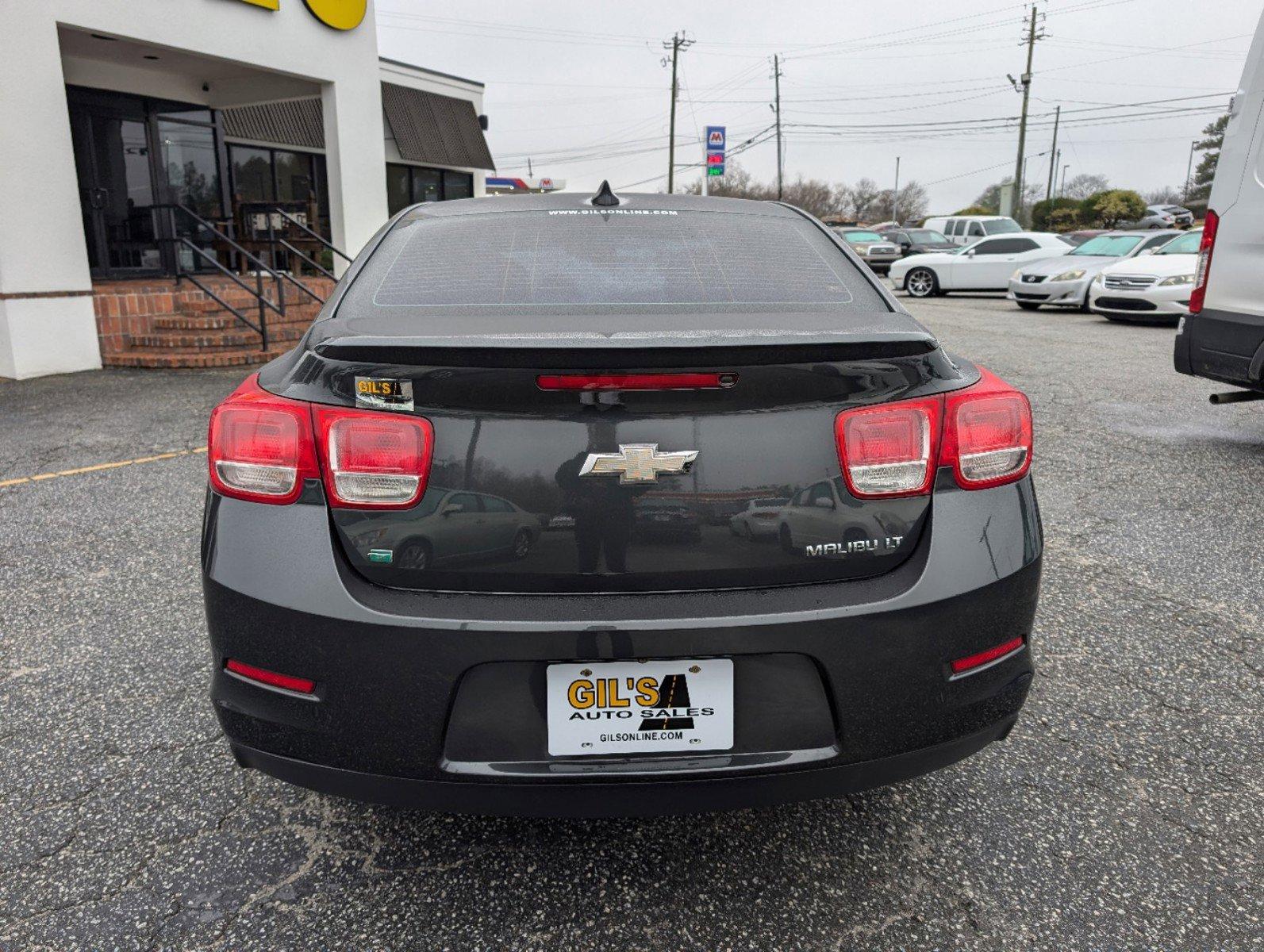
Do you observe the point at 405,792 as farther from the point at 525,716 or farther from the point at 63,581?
the point at 63,581

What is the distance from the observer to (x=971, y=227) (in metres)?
28.1

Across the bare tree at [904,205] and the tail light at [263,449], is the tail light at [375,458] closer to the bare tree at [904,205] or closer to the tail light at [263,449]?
the tail light at [263,449]

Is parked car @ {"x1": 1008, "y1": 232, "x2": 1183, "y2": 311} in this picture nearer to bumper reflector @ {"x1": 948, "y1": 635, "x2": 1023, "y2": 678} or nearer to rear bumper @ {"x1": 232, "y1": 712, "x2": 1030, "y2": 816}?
bumper reflector @ {"x1": 948, "y1": 635, "x2": 1023, "y2": 678}

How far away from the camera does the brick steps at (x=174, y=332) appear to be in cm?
1038

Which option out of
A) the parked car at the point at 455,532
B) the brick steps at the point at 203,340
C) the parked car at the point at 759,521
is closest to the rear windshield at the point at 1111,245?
the brick steps at the point at 203,340

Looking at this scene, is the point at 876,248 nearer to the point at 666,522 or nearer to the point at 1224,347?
the point at 1224,347

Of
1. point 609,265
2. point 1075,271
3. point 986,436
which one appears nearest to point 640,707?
point 986,436

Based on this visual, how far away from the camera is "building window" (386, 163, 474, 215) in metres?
23.4

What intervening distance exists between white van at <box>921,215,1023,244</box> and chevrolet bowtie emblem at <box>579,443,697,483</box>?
26465mm

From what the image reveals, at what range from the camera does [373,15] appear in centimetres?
1341

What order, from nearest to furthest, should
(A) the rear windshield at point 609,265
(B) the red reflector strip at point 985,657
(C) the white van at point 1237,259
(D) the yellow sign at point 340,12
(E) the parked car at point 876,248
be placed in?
(B) the red reflector strip at point 985,657
(A) the rear windshield at point 609,265
(C) the white van at point 1237,259
(D) the yellow sign at point 340,12
(E) the parked car at point 876,248

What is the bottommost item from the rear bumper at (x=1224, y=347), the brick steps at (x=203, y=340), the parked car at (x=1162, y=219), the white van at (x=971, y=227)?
the brick steps at (x=203, y=340)

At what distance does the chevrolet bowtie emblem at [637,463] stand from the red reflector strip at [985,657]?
67cm

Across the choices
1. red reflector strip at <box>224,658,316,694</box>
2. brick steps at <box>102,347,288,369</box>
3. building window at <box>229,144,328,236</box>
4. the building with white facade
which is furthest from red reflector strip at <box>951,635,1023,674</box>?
building window at <box>229,144,328,236</box>
